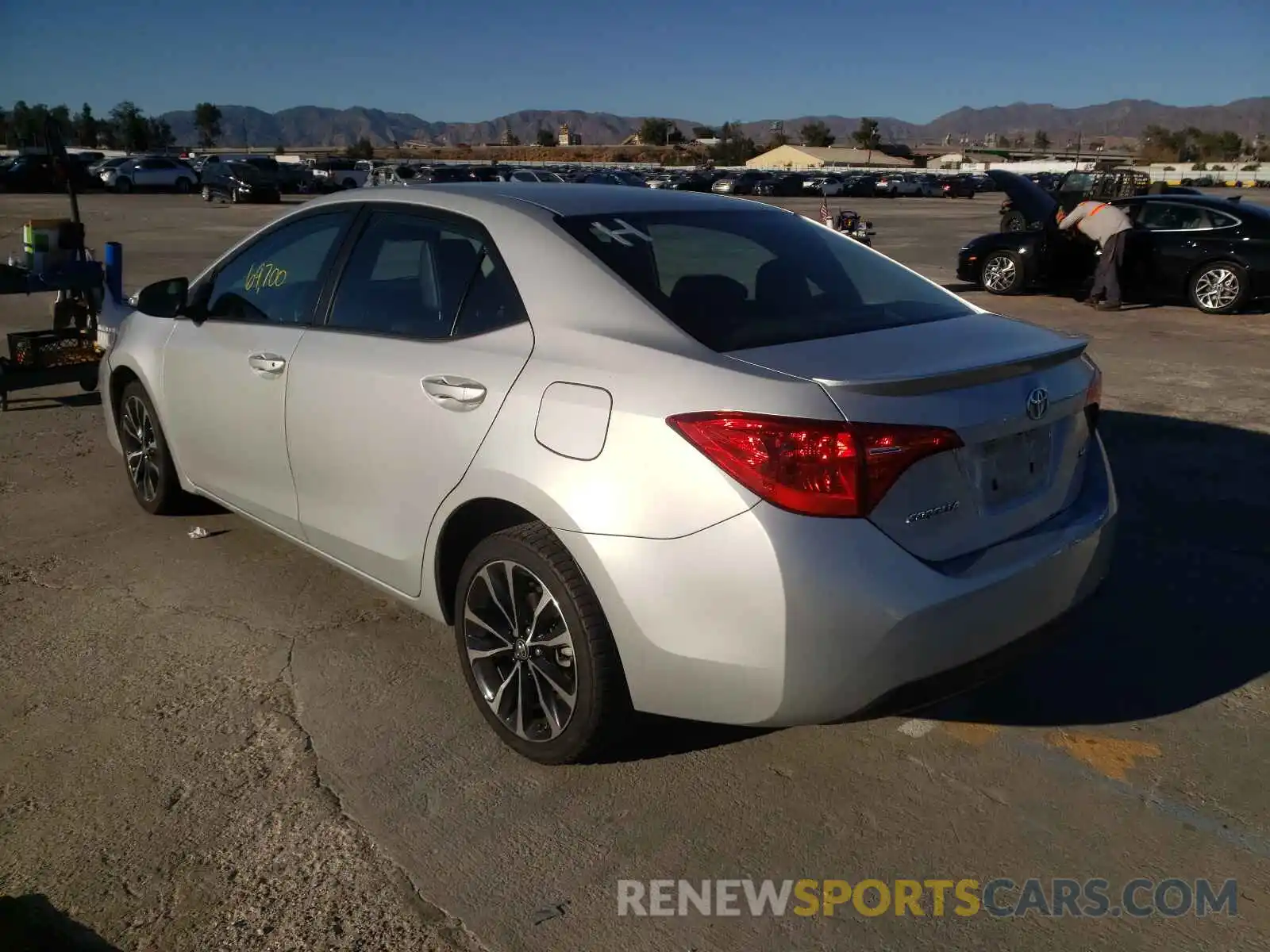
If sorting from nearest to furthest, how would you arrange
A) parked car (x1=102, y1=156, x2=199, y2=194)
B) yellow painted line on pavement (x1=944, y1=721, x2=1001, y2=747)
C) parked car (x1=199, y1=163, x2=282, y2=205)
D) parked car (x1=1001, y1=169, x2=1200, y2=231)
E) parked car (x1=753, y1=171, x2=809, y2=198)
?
yellow painted line on pavement (x1=944, y1=721, x2=1001, y2=747) < parked car (x1=1001, y1=169, x2=1200, y2=231) < parked car (x1=199, y1=163, x2=282, y2=205) < parked car (x1=102, y1=156, x2=199, y2=194) < parked car (x1=753, y1=171, x2=809, y2=198)

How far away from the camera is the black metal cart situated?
24.3ft

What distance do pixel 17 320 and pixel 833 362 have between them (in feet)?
38.0

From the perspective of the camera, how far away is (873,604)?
99.6 inches

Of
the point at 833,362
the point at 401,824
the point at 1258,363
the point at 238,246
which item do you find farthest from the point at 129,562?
the point at 1258,363

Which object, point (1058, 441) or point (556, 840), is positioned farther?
point (1058, 441)

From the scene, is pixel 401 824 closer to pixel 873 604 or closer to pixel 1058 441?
pixel 873 604

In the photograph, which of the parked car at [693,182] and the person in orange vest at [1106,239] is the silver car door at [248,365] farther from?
the parked car at [693,182]

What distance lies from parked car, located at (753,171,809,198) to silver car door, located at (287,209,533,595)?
55.9 metres

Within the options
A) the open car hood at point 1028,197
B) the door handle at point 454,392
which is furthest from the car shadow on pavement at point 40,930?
the open car hood at point 1028,197

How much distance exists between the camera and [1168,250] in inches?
525

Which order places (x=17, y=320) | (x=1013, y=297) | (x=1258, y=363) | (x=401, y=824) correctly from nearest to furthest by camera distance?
(x=401, y=824)
(x=1258, y=363)
(x=17, y=320)
(x=1013, y=297)

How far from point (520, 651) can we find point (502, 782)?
0.40 meters

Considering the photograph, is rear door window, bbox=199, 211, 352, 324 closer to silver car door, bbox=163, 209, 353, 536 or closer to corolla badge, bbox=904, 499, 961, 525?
silver car door, bbox=163, 209, 353, 536

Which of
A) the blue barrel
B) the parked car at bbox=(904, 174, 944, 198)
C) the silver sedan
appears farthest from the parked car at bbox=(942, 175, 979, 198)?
the silver sedan
